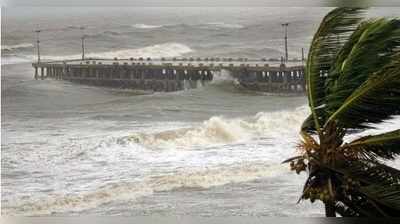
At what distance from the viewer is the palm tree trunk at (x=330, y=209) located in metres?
2.59

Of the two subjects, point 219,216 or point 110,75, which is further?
point 110,75

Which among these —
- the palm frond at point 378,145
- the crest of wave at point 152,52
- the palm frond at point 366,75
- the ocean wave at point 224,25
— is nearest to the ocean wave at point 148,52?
the crest of wave at point 152,52

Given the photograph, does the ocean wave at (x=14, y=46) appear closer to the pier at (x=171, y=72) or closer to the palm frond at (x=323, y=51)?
the pier at (x=171, y=72)

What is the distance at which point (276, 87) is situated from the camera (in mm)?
2822

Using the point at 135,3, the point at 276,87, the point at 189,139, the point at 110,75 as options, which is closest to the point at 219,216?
the point at 189,139

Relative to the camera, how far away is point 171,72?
2.83 metres

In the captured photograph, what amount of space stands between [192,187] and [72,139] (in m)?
0.57

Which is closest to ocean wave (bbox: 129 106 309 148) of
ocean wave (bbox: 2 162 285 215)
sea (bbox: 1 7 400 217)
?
sea (bbox: 1 7 400 217)

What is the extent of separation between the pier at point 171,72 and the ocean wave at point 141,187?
1.25ft

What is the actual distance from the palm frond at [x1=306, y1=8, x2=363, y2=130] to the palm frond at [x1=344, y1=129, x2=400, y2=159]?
0.57 feet

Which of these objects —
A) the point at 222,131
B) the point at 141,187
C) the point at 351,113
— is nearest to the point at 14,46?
the point at 141,187

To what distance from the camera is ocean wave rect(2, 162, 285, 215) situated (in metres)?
2.69

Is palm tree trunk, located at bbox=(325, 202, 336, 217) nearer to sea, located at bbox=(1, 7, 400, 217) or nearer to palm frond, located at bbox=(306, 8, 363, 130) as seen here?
sea, located at bbox=(1, 7, 400, 217)

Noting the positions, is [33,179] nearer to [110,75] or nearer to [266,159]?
[110,75]
